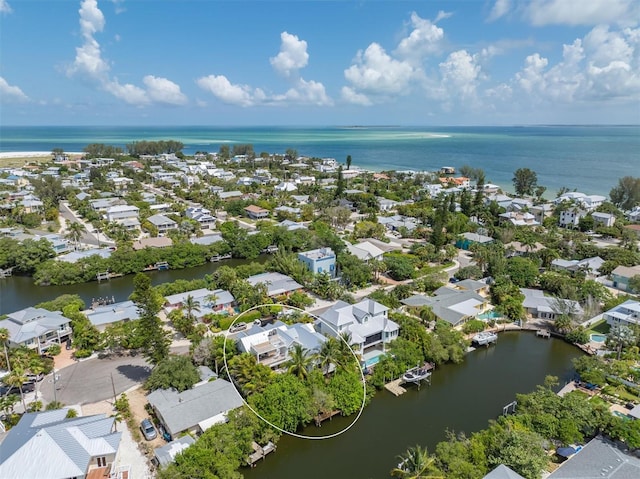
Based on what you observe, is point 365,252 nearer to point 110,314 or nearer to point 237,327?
point 237,327

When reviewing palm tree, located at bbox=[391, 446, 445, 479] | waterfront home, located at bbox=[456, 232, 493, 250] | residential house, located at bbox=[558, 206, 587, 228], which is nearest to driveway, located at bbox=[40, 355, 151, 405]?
palm tree, located at bbox=[391, 446, 445, 479]

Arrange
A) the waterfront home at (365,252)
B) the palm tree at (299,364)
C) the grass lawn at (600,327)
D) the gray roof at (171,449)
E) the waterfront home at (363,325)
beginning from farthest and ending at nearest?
the waterfront home at (365,252), the grass lawn at (600,327), the waterfront home at (363,325), the palm tree at (299,364), the gray roof at (171,449)

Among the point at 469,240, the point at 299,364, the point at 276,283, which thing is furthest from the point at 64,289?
the point at 469,240

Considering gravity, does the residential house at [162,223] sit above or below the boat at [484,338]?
above

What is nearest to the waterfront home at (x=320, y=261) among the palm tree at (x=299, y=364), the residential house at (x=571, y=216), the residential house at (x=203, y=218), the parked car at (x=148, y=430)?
the palm tree at (x=299, y=364)

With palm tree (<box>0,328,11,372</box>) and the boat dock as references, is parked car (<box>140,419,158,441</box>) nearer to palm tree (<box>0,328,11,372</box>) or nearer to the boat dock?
the boat dock

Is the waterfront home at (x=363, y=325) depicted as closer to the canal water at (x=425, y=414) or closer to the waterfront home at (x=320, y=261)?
the canal water at (x=425, y=414)
